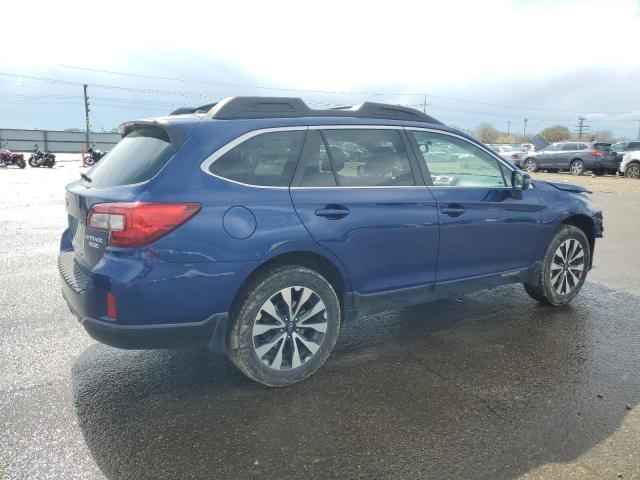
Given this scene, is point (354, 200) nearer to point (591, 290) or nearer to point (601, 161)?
point (591, 290)

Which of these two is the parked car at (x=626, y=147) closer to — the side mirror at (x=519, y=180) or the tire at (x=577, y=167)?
the tire at (x=577, y=167)

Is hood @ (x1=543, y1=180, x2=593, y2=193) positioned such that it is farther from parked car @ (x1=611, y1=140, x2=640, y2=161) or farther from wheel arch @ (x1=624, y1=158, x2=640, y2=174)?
→ parked car @ (x1=611, y1=140, x2=640, y2=161)

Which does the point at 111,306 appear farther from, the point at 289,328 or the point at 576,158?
the point at 576,158

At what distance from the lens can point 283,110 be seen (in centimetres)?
351

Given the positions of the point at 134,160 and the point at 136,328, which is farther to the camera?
the point at 134,160

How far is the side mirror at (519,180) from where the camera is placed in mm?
4453

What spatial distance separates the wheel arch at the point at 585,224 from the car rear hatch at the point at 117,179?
3835mm

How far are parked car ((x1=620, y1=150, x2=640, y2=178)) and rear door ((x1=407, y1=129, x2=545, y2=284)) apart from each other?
902 inches

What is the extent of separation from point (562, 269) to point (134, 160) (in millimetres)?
4015

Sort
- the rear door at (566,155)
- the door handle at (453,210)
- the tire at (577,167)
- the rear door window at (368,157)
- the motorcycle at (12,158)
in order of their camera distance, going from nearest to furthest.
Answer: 1. the rear door window at (368,157)
2. the door handle at (453,210)
3. the tire at (577,167)
4. the rear door at (566,155)
5. the motorcycle at (12,158)

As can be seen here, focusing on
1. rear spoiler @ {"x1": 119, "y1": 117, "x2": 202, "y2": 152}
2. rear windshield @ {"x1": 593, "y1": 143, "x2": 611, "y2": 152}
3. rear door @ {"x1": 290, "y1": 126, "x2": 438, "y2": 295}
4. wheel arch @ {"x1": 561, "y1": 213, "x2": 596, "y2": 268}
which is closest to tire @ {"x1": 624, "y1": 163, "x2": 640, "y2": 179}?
rear windshield @ {"x1": 593, "y1": 143, "x2": 611, "y2": 152}

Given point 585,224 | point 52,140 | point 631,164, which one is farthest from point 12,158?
point 631,164

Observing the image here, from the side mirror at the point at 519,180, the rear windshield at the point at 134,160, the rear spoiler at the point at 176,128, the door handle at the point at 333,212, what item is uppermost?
the rear spoiler at the point at 176,128

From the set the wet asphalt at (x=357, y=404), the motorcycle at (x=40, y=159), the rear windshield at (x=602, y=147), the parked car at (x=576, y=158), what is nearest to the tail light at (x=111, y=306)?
the wet asphalt at (x=357, y=404)
